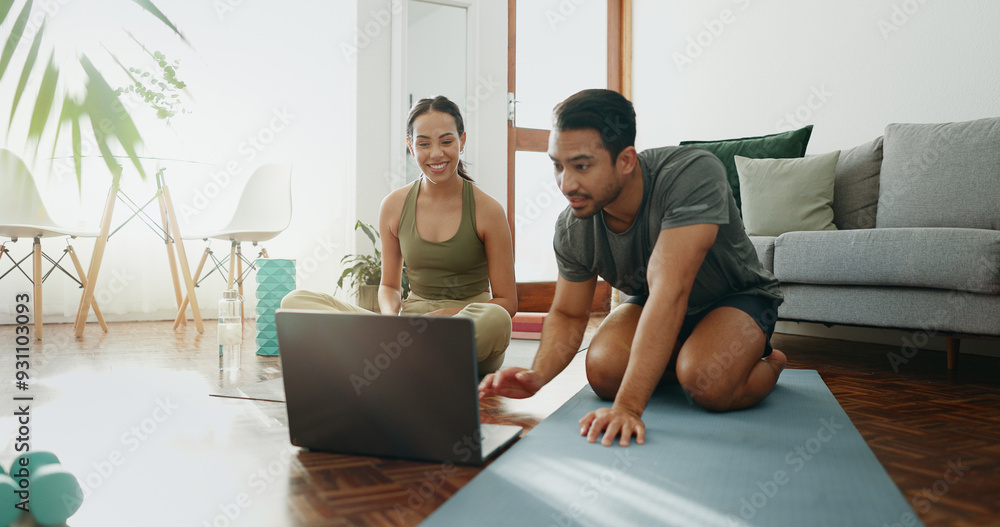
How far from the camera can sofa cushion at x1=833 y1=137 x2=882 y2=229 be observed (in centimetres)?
277

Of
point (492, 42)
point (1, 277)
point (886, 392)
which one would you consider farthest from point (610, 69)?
point (1, 277)

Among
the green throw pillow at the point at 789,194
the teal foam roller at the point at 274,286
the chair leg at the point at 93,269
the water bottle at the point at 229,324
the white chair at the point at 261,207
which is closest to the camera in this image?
the water bottle at the point at 229,324

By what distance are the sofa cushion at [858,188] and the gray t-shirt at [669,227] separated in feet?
4.78

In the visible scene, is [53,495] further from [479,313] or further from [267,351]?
[267,351]

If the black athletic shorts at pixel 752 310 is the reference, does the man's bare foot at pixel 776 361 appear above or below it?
below

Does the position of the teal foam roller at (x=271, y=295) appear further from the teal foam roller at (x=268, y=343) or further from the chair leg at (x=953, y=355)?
the chair leg at (x=953, y=355)

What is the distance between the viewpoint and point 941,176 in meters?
2.43

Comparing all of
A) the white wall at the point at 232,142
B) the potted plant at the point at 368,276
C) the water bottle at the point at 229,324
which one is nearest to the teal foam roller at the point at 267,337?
the water bottle at the point at 229,324

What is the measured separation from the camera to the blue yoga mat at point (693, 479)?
0.88 m

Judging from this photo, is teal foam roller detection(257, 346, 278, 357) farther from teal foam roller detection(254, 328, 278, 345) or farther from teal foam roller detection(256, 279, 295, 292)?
teal foam roller detection(256, 279, 295, 292)

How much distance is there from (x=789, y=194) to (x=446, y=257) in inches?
68.3

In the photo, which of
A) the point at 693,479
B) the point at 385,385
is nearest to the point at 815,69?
the point at 693,479

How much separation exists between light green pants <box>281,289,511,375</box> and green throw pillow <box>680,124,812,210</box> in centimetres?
173

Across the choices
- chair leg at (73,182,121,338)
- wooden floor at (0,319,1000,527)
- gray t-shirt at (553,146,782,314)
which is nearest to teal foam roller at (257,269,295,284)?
wooden floor at (0,319,1000,527)
